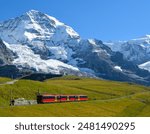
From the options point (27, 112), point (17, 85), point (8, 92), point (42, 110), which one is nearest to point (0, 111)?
point (27, 112)

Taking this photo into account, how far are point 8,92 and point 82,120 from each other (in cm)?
13852

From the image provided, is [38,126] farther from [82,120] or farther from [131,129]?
[131,129]

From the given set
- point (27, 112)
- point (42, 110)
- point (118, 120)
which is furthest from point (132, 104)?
point (118, 120)

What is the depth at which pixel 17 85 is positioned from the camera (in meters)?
197

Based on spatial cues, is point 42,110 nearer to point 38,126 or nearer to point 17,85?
point 17,85

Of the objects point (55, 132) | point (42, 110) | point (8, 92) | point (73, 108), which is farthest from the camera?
point (8, 92)

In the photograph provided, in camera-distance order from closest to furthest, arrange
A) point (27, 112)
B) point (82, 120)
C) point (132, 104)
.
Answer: point (82, 120), point (27, 112), point (132, 104)

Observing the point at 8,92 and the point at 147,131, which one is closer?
the point at 147,131

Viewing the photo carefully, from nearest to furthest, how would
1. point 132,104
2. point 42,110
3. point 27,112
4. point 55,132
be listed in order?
point 55,132
point 27,112
point 42,110
point 132,104

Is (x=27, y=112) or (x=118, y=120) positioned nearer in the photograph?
(x=118, y=120)

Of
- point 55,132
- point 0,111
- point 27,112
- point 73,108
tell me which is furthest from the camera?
point 73,108

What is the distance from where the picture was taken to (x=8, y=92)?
175 m

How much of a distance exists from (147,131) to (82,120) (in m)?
5.84

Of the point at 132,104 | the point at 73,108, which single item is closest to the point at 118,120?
the point at 73,108
